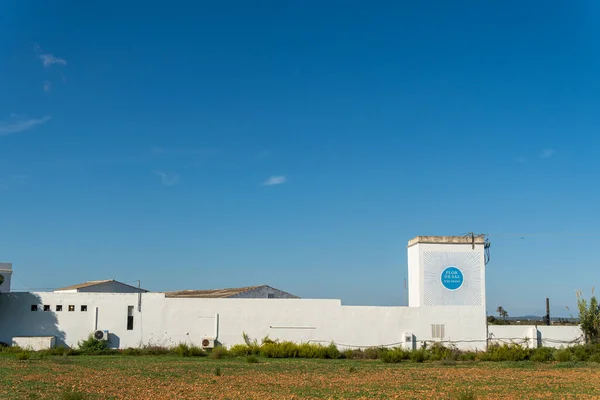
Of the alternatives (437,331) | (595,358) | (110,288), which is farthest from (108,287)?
(595,358)

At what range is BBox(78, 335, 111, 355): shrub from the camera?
119ft

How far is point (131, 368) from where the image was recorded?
2798cm

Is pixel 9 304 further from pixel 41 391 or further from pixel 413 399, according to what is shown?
pixel 413 399

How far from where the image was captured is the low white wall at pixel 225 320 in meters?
37.6

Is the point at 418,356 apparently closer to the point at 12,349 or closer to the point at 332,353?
the point at 332,353

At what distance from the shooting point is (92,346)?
36.9m

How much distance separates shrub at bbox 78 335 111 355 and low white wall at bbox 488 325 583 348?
22292mm

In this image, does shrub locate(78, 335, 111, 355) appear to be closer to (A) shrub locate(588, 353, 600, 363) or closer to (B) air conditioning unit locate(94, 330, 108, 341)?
(B) air conditioning unit locate(94, 330, 108, 341)

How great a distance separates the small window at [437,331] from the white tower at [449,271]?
4.27ft

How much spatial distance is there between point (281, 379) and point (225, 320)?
49.5ft

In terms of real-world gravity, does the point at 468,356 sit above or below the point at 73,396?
above

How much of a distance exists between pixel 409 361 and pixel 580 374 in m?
9.39

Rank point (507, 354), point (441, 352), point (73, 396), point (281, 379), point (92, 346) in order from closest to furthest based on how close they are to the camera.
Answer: point (73, 396), point (281, 379), point (92, 346), point (507, 354), point (441, 352)

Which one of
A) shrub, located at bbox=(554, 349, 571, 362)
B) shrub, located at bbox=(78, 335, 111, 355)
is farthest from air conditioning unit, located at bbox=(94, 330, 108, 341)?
shrub, located at bbox=(554, 349, 571, 362)
